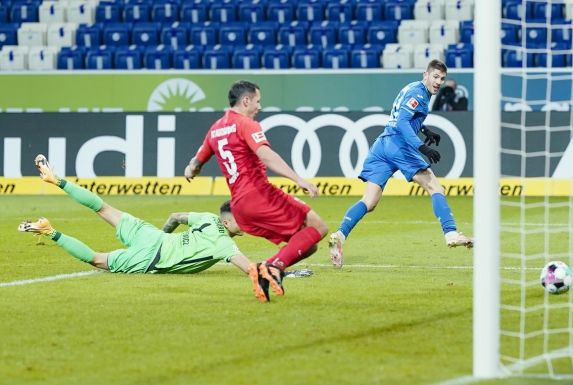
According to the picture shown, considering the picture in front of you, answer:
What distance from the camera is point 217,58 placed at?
26281 mm

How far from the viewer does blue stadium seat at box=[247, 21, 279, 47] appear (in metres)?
26.7

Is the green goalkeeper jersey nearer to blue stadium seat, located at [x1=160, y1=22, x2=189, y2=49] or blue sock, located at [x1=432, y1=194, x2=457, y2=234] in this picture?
blue sock, located at [x1=432, y1=194, x2=457, y2=234]

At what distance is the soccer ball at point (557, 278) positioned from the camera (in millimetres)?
9703

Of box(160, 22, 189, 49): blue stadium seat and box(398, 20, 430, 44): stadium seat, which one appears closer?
box(398, 20, 430, 44): stadium seat

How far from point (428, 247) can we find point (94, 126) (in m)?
10.1

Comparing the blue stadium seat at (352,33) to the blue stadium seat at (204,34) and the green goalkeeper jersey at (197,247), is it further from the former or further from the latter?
the green goalkeeper jersey at (197,247)

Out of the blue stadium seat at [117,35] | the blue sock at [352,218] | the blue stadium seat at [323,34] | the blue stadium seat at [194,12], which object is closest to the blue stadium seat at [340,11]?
the blue stadium seat at [323,34]

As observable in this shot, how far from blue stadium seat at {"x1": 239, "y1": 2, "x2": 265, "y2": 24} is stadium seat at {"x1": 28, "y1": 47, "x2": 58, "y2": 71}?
395cm

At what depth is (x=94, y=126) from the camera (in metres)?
22.9

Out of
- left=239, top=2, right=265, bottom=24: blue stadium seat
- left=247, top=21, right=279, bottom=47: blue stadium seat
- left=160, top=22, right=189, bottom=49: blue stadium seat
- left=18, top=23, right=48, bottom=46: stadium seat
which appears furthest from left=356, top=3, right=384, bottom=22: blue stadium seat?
left=18, top=23, right=48, bottom=46: stadium seat

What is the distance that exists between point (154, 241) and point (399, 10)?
16.1 meters

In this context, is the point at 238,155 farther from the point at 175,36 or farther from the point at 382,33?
the point at 175,36

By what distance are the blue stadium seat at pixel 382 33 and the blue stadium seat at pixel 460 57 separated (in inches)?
58.3

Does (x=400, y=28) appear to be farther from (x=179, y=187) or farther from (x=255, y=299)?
(x=255, y=299)
